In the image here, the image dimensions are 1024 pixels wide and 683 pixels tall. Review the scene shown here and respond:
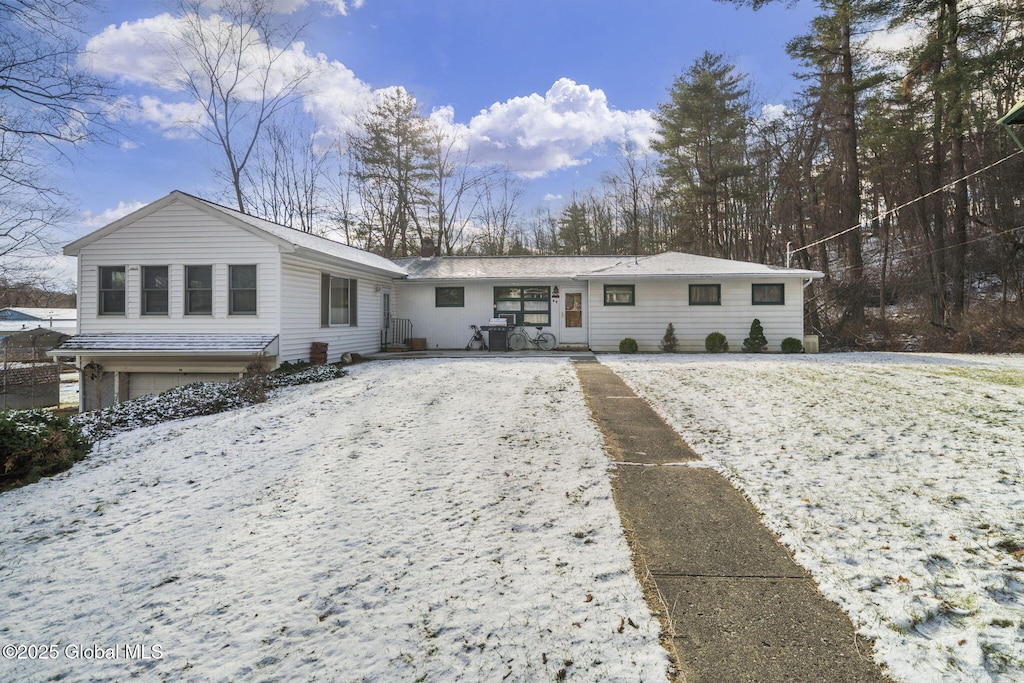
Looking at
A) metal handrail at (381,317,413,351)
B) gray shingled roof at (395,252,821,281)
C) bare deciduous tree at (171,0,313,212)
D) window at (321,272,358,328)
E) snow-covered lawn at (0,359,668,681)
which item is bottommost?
snow-covered lawn at (0,359,668,681)

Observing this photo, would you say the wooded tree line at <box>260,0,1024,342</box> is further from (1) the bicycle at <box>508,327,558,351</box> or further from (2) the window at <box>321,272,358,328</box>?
(2) the window at <box>321,272,358,328</box>

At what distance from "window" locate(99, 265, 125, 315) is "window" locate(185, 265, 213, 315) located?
1.58 m

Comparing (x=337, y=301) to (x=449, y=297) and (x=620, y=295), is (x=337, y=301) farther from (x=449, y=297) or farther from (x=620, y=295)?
(x=620, y=295)

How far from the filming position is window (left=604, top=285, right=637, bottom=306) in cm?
1427

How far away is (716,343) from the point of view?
44.9 ft

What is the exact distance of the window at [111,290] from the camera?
34.5 ft

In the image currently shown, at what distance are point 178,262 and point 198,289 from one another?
2.42 ft

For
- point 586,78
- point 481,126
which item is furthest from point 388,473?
point 481,126

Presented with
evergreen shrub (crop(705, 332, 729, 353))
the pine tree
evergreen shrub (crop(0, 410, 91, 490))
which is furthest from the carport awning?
the pine tree

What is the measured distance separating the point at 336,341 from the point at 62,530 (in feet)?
29.8

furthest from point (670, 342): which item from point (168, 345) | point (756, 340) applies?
point (168, 345)

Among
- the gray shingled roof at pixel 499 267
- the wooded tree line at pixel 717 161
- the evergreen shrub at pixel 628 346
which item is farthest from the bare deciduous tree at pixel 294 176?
the evergreen shrub at pixel 628 346

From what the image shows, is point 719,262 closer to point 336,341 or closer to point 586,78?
point 586,78

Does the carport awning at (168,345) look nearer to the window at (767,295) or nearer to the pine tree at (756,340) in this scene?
the pine tree at (756,340)
